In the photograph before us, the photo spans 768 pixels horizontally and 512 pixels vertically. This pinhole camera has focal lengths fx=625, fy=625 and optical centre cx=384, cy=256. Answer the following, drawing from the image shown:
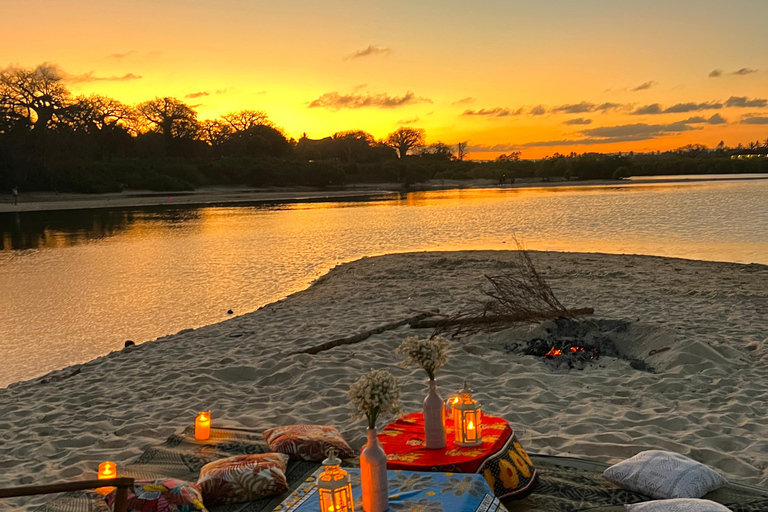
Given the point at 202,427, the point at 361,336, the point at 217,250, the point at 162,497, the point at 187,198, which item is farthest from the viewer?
the point at 187,198

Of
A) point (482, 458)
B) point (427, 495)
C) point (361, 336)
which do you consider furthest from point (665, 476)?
Result: point (361, 336)

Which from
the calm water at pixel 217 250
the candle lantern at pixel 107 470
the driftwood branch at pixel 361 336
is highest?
the candle lantern at pixel 107 470

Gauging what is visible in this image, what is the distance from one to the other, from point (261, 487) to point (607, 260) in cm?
1190

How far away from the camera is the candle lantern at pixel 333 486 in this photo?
2574mm

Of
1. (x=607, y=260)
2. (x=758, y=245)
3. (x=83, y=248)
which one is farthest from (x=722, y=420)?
(x=83, y=248)

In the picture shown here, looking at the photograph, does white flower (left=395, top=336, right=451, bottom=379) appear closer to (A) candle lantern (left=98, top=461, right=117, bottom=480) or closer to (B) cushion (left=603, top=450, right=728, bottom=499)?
(B) cushion (left=603, top=450, right=728, bottom=499)

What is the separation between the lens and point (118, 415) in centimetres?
529

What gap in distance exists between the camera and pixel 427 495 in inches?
113

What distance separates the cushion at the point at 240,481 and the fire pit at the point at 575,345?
11.3 ft

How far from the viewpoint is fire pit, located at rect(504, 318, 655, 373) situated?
6.31 m

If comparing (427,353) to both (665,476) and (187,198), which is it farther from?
(187,198)

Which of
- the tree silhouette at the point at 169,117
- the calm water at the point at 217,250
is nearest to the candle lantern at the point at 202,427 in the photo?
the calm water at the point at 217,250

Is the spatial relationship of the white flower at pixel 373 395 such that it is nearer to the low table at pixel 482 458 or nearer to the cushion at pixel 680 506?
the low table at pixel 482 458

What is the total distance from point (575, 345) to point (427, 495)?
13.9ft
